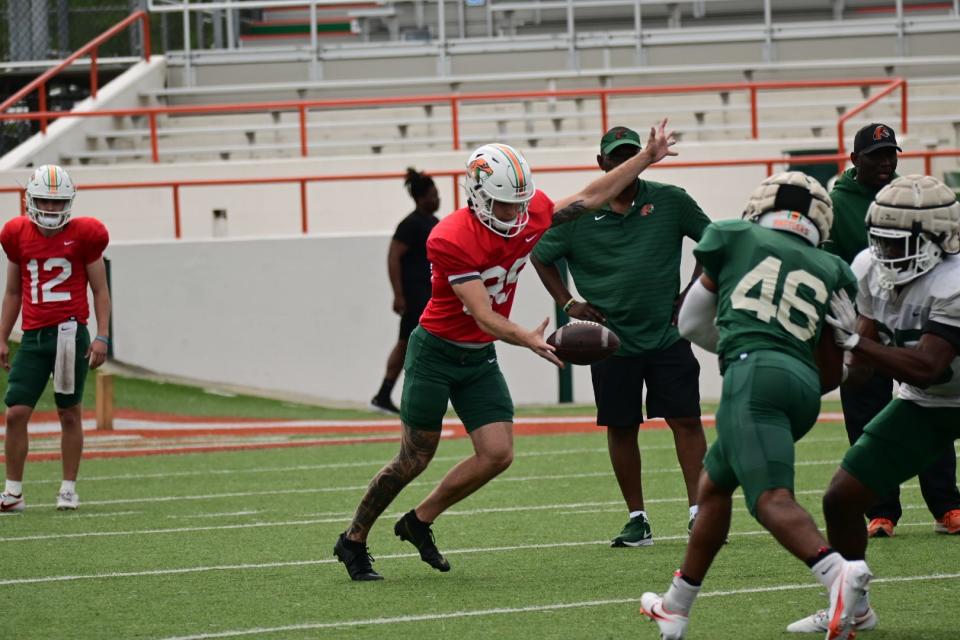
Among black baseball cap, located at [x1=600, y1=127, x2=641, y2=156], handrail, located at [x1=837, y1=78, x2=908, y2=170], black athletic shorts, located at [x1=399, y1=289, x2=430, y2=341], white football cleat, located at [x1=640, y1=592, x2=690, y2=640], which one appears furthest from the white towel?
handrail, located at [x1=837, y1=78, x2=908, y2=170]

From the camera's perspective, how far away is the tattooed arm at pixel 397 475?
6.33 metres

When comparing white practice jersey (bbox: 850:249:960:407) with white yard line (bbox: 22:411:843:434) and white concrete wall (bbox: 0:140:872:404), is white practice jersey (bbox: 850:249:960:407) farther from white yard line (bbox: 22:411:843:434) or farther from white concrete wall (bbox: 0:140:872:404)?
white concrete wall (bbox: 0:140:872:404)

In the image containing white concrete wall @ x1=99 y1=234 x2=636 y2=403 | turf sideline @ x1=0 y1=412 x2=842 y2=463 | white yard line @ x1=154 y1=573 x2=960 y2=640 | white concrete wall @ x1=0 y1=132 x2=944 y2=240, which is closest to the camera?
white yard line @ x1=154 y1=573 x2=960 y2=640

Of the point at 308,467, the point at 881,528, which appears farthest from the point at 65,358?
the point at 881,528

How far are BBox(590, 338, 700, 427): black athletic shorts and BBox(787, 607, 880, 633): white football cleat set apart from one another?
7.18ft

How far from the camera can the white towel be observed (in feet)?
29.0

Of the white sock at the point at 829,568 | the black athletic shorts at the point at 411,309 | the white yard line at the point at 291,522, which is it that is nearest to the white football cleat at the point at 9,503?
the white yard line at the point at 291,522

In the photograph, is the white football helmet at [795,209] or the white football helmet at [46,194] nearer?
the white football helmet at [795,209]

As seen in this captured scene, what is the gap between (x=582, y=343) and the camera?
6047 mm

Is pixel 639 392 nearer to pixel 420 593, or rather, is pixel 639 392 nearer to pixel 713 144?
pixel 420 593

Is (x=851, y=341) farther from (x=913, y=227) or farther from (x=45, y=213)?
(x=45, y=213)

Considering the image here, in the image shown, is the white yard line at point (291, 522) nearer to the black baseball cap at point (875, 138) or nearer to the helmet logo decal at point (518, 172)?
the black baseball cap at point (875, 138)

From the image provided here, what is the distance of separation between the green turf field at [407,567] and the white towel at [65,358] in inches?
29.7

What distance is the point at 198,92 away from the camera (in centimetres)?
2198
